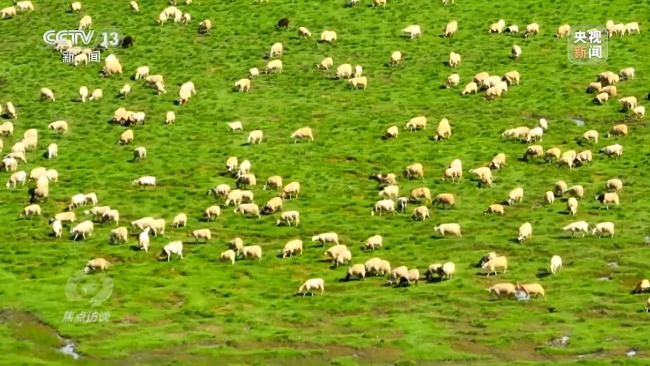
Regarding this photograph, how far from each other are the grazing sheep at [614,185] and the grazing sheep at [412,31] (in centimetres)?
2675

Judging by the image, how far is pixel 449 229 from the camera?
190 feet

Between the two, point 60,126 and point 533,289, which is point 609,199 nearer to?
point 533,289

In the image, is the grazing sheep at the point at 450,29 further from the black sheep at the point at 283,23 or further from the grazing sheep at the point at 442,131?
the grazing sheep at the point at 442,131

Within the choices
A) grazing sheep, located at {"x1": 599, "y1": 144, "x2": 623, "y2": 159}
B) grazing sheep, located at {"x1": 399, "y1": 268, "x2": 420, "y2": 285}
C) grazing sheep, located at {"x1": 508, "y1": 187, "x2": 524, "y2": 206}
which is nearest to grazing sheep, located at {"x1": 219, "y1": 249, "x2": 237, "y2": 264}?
grazing sheep, located at {"x1": 399, "y1": 268, "x2": 420, "y2": 285}

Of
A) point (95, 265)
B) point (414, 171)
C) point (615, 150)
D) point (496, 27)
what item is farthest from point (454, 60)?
point (95, 265)

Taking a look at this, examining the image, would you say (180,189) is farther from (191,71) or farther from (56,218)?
(191,71)

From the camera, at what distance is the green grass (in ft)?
159

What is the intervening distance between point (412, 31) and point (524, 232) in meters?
31.8

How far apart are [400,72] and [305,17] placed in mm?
11080

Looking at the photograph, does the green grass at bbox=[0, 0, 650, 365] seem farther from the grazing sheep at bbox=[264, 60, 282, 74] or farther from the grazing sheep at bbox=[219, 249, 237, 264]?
the grazing sheep at bbox=[264, 60, 282, 74]

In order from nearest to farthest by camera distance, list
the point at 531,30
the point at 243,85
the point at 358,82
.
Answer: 1. the point at 358,82
2. the point at 243,85
3. the point at 531,30

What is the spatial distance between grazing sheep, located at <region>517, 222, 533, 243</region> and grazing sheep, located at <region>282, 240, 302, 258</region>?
8.92m

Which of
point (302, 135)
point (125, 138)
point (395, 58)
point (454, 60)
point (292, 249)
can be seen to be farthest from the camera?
point (395, 58)

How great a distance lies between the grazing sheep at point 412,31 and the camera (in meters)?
86.6
